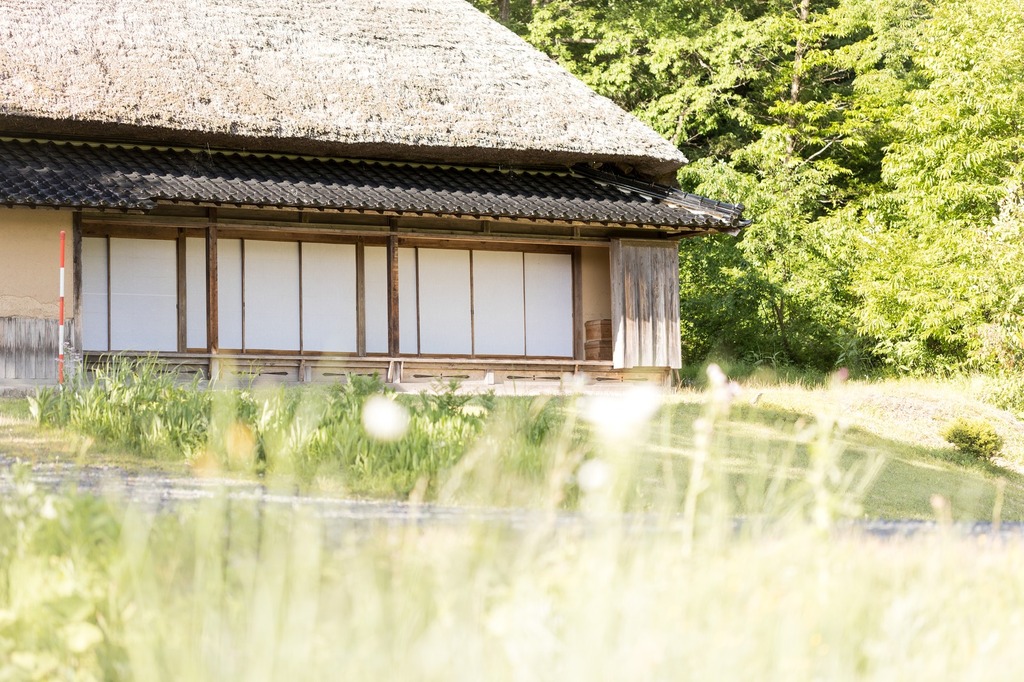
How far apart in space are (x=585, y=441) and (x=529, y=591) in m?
5.71

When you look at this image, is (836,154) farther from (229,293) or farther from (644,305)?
(229,293)

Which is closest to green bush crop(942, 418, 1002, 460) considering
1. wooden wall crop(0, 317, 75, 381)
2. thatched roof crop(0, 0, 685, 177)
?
thatched roof crop(0, 0, 685, 177)

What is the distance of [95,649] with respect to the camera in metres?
3.25

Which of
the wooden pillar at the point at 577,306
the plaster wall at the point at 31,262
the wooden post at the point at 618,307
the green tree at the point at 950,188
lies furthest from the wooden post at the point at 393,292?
the green tree at the point at 950,188

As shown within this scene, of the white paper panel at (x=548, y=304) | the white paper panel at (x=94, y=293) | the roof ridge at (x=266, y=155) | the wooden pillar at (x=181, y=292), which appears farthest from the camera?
the white paper panel at (x=548, y=304)

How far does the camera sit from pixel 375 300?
14516 millimetres

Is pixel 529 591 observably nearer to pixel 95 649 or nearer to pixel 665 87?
pixel 95 649

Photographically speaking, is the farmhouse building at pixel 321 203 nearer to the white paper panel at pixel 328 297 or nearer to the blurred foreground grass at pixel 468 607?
the white paper panel at pixel 328 297

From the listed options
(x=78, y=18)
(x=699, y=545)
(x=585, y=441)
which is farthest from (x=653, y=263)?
(x=699, y=545)

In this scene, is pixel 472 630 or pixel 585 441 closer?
pixel 472 630

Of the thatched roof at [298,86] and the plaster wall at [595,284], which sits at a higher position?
the thatched roof at [298,86]

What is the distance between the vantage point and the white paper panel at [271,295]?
14.0m

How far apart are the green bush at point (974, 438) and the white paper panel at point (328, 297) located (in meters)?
6.80

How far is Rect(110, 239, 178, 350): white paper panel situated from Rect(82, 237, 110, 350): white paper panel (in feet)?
0.34
